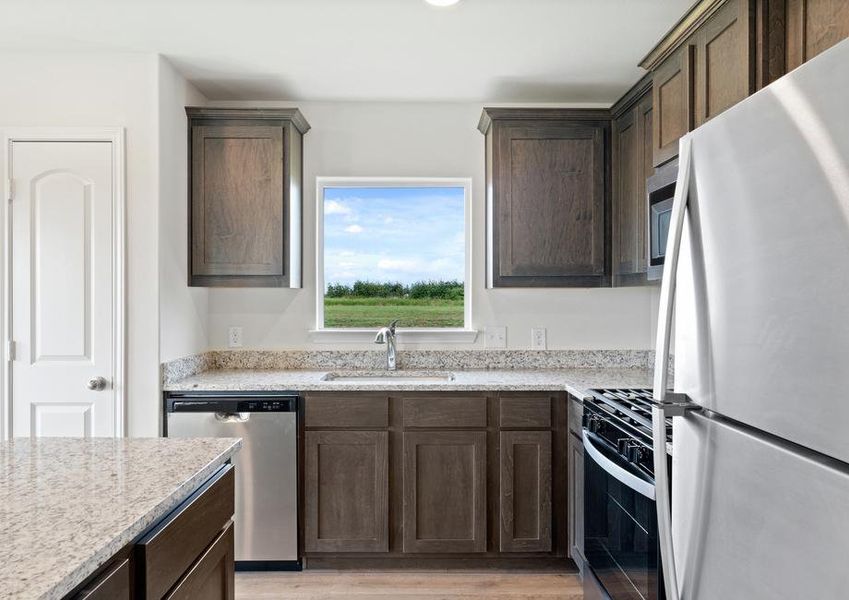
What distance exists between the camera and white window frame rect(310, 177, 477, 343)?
10.8ft

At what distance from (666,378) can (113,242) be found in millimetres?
2559

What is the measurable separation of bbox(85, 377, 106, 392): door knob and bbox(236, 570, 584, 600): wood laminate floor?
111 cm

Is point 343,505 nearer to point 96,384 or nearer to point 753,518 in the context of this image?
point 96,384

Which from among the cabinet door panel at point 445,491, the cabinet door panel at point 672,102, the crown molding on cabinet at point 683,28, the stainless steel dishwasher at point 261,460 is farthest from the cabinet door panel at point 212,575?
the crown molding on cabinet at point 683,28

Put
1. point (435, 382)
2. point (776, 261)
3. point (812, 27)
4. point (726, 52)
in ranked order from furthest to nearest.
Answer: point (435, 382) < point (726, 52) < point (812, 27) < point (776, 261)

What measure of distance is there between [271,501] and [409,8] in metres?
2.28

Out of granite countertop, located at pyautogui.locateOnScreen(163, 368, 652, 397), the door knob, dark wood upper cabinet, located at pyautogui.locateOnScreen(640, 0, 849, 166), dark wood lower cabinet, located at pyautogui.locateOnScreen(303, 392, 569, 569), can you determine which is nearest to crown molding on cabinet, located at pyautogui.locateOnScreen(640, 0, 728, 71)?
dark wood upper cabinet, located at pyautogui.locateOnScreen(640, 0, 849, 166)

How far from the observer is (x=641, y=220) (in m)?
2.66

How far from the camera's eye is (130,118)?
2682 mm

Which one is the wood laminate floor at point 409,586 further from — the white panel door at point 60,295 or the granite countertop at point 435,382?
the white panel door at point 60,295

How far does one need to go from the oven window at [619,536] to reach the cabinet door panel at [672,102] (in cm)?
117

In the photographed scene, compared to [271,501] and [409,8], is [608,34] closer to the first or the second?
[409,8]

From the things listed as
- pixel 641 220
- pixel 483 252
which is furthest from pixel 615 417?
pixel 483 252

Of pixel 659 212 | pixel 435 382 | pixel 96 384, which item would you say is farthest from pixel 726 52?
pixel 96 384
